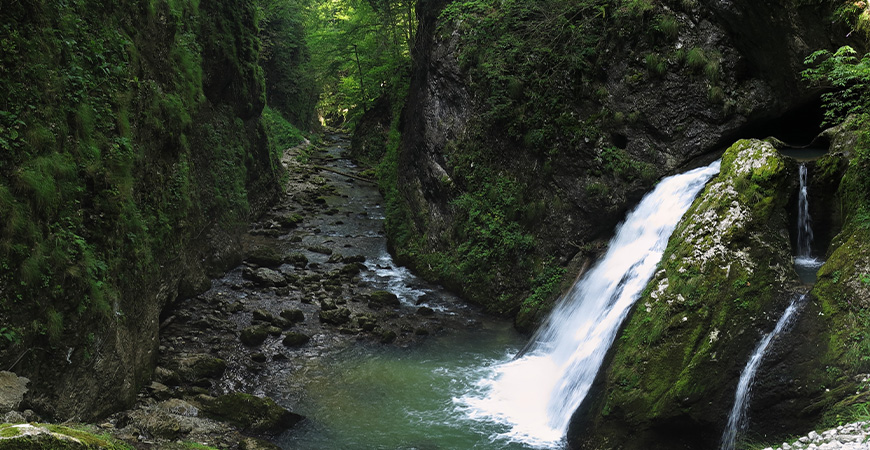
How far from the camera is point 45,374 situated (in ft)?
20.2

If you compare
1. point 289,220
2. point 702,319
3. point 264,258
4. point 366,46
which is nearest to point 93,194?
point 264,258

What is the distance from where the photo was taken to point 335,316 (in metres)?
12.4

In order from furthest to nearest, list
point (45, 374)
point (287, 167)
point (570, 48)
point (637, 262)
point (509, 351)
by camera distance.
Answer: point (287, 167) → point (570, 48) → point (509, 351) → point (637, 262) → point (45, 374)

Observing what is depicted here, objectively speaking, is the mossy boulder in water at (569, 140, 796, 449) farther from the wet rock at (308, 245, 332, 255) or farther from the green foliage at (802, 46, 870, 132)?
the wet rock at (308, 245, 332, 255)

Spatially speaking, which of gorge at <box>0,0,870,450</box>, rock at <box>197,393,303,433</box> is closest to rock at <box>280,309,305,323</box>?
gorge at <box>0,0,870,450</box>

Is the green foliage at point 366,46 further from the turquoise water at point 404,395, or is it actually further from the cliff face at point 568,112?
the turquoise water at point 404,395

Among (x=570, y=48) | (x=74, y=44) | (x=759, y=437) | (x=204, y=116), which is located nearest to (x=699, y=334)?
(x=759, y=437)

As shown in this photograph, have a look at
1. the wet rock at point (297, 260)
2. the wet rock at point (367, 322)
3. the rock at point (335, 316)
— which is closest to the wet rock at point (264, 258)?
the wet rock at point (297, 260)

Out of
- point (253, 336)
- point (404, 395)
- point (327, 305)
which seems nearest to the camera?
point (404, 395)

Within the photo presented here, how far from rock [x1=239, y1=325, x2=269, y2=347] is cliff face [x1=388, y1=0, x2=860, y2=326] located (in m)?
5.56

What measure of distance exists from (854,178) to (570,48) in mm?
7281

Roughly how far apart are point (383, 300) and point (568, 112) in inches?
266

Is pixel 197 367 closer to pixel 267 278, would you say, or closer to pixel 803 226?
pixel 267 278

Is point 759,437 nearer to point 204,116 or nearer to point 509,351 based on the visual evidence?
point 509,351
